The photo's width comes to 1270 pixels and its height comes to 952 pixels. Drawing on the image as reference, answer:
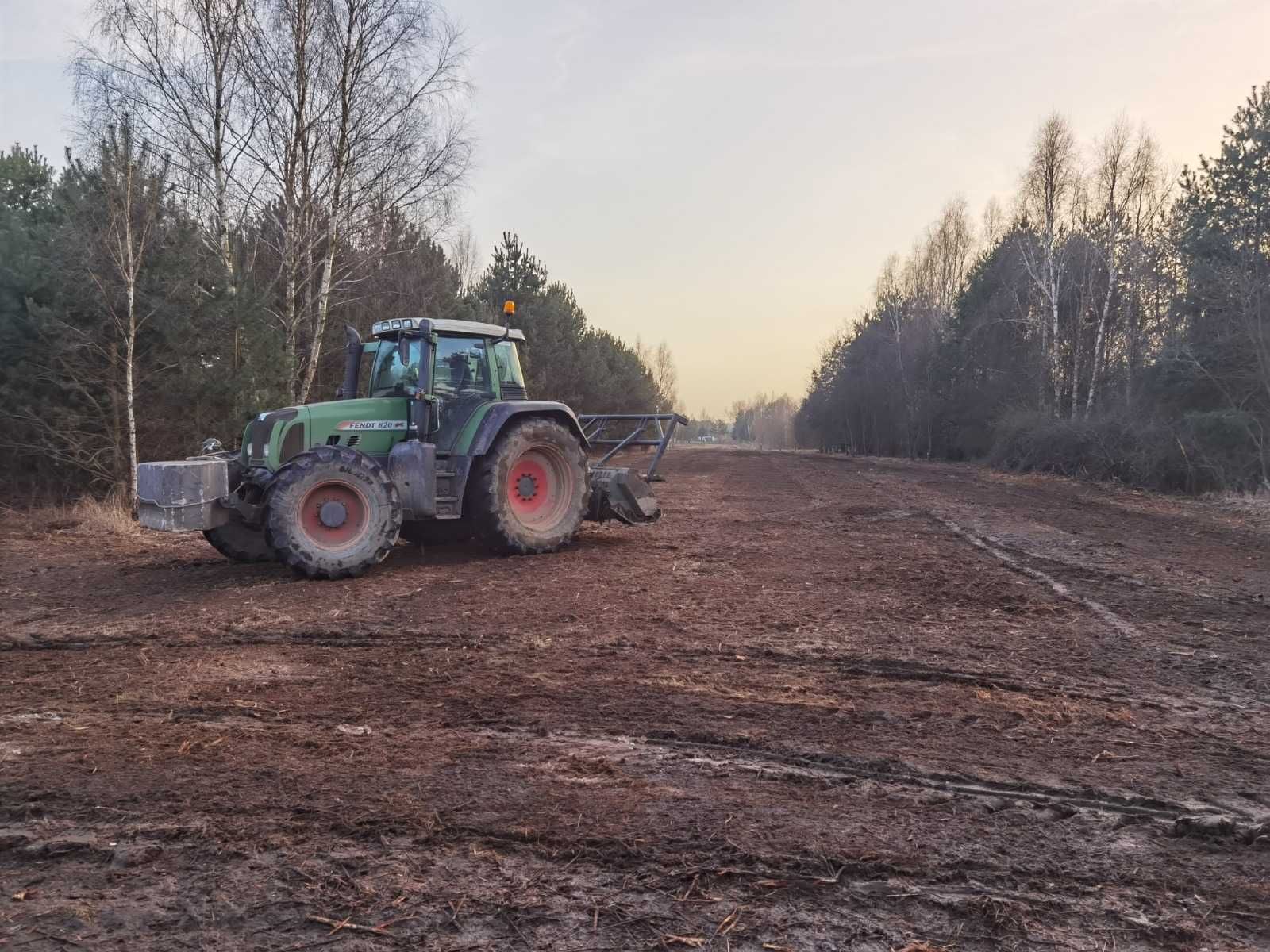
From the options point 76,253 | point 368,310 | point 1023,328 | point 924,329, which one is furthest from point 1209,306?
point 924,329

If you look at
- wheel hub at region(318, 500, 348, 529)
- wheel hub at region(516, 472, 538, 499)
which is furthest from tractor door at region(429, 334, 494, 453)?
wheel hub at region(318, 500, 348, 529)

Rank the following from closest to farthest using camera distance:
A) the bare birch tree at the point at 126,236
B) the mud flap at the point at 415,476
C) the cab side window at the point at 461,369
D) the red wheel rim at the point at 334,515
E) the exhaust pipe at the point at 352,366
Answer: the red wheel rim at the point at 334,515 → the mud flap at the point at 415,476 → the cab side window at the point at 461,369 → the exhaust pipe at the point at 352,366 → the bare birch tree at the point at 126,236

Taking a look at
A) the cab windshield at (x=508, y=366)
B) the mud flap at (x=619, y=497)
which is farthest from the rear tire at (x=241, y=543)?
the mud flap at (x=619, y=497)

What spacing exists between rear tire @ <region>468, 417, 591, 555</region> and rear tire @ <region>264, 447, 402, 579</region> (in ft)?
3.20

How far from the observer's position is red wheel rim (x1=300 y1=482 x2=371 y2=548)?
7.22 meters

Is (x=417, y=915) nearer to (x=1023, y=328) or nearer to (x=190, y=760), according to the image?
(x=190, y=760)

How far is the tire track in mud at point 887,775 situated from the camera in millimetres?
2947

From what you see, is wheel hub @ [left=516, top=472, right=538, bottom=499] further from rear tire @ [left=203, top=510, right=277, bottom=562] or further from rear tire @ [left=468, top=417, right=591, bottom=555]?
rear tire @ [left=203, top=510, right=277, bottom=562]

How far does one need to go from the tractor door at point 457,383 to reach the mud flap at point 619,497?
1.63 meters

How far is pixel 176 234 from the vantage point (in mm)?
12156

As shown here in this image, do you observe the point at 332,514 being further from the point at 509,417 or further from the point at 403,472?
the point at 509,417

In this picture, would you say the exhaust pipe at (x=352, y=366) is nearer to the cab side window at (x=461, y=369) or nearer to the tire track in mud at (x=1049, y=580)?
the cab side window at (x=461, y=369)

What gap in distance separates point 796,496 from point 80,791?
14.3 m

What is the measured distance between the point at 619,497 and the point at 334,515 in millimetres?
3198
